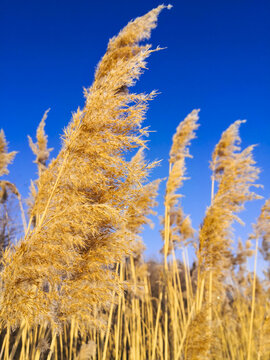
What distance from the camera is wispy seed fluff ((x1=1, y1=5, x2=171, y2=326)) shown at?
1.66 metres

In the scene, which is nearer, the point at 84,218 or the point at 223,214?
the point at 84,218

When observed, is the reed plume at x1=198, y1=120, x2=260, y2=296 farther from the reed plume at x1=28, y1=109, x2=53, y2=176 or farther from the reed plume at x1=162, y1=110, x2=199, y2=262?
the reed plume at x1=28, y1=109, x2=53, y2=176

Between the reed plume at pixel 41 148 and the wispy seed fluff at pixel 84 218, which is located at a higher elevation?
the reed plume at pixel 41 148

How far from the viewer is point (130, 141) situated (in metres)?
2.09

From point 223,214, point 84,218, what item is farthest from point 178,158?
point 84,218

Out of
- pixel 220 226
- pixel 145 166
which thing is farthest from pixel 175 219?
pixel 145 166

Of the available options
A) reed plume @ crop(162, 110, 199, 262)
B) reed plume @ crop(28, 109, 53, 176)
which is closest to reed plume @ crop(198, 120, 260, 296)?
reed plume @ crop(162, 110, 199, 262)

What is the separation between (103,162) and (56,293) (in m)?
0.90

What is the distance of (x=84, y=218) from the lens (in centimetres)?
183

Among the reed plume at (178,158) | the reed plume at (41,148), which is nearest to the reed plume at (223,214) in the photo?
the reed plume at (178,158)

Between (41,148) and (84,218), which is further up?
(41,148)

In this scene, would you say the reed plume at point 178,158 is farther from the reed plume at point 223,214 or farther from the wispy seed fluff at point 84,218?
the wispy seed fluff at point 84,218

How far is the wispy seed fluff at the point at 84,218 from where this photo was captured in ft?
5.44

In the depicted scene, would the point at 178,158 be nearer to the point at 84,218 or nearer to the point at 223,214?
the point at 223,214
